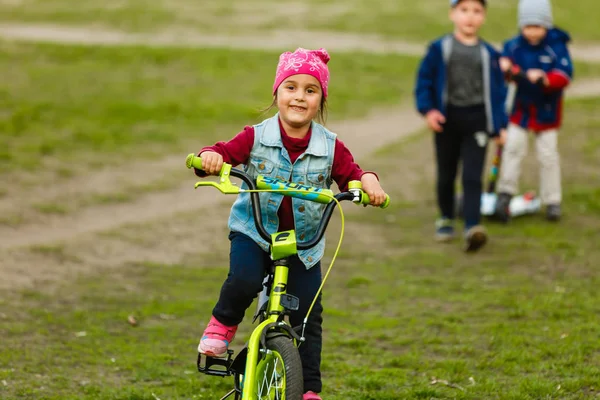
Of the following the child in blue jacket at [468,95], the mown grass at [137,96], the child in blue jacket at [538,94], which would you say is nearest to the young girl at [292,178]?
the child in blue jacket at [468,95]

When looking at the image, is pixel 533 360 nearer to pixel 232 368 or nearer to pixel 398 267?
pixel 232 368

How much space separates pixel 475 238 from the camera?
797 cm

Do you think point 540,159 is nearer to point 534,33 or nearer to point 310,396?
point 534,33

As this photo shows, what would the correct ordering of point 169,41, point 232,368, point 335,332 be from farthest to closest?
point 169,41 < point 335,332 < point 232,368

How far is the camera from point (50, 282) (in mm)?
7152

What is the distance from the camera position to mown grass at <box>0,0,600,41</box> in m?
23.5

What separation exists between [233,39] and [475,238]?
15.1m

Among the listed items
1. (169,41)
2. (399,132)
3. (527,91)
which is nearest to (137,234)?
(527,91)

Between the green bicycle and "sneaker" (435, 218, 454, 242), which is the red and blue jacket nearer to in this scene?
"sneaker" (435, 218, 454, 242)

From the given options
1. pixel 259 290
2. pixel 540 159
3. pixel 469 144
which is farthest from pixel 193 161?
pixel 540 159

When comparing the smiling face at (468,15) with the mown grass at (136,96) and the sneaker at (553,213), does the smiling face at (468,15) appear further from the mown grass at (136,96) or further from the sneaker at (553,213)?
the mown grass at (136,96)

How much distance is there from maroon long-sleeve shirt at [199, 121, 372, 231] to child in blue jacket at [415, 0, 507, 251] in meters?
3.86

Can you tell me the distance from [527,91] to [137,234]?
4.12 m

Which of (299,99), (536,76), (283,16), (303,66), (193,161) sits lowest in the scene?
(193,161)
